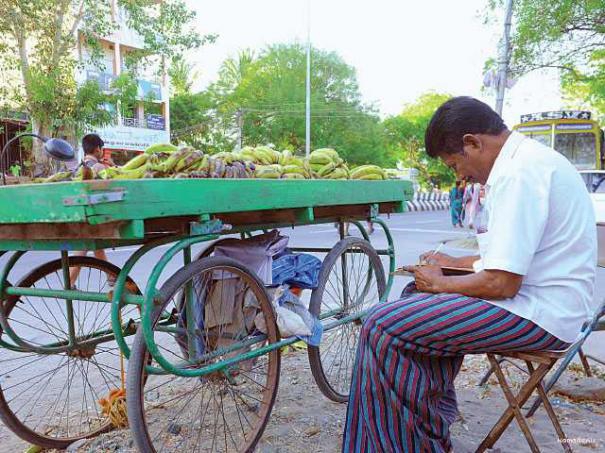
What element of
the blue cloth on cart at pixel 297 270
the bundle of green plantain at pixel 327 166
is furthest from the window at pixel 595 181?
the blue cloth on cart at pixel 297 270

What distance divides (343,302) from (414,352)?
127 centimetres

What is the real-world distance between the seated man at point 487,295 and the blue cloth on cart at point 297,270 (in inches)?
30.6

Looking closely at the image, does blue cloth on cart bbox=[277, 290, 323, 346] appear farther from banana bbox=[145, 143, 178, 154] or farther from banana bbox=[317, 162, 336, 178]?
banana bbox=[145, 143, 178, 154]

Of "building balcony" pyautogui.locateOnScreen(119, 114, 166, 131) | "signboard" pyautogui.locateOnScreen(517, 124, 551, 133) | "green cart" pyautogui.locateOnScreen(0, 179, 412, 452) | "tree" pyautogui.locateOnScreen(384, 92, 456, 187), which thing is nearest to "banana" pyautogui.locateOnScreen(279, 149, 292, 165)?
"green cart" pyautogui.locateOnScreen(0, 179, 412, 452)

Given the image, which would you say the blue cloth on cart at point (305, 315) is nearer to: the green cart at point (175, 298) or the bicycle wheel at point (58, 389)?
the green cart at point (175, 298)

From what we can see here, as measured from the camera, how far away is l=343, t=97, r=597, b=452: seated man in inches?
69.4

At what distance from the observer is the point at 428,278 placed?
6.64 feet

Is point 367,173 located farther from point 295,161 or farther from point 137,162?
point 137,162

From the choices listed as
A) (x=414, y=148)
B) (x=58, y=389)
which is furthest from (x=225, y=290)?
(x=414, y=148)

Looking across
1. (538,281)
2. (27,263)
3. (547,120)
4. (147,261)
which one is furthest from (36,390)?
(547,120)

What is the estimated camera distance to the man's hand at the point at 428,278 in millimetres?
1986

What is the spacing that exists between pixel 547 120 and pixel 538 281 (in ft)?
48.7

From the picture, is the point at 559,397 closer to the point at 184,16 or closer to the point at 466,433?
the point at 466,433

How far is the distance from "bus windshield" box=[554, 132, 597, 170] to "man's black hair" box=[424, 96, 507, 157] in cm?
1475
